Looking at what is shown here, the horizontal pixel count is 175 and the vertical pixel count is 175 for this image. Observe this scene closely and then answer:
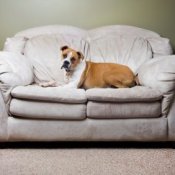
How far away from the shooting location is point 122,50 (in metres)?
3.24

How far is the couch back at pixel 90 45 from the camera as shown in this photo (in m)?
3.15

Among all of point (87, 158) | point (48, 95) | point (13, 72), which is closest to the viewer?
point (87, 158)

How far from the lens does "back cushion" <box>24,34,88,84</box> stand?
3107 millimetres

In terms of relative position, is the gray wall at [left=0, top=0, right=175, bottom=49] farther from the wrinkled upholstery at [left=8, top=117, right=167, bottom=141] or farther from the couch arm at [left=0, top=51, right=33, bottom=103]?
the wrinkled upholstery at [left=8, top=117, right=167, bottom=141]

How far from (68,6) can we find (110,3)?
49 centimetres

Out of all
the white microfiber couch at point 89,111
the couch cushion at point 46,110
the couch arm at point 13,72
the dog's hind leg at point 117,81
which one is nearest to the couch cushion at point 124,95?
the white microfiber couch at point 89,111

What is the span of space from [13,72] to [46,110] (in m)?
0.47

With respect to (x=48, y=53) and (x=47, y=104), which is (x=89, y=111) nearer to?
(x=47, y=104)

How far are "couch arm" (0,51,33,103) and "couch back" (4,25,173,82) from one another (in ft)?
0.71

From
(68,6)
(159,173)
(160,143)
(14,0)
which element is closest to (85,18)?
(68,6)

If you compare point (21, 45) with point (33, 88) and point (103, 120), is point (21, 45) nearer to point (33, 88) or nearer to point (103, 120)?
point (33, 88)

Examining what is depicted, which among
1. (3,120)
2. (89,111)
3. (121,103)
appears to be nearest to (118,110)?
(121,103)

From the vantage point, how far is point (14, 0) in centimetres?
356

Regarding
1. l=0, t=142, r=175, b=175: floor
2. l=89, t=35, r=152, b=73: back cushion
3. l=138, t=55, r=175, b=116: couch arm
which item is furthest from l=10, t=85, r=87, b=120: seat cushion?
l=89, t=35, r=152, b=73: back cushion
